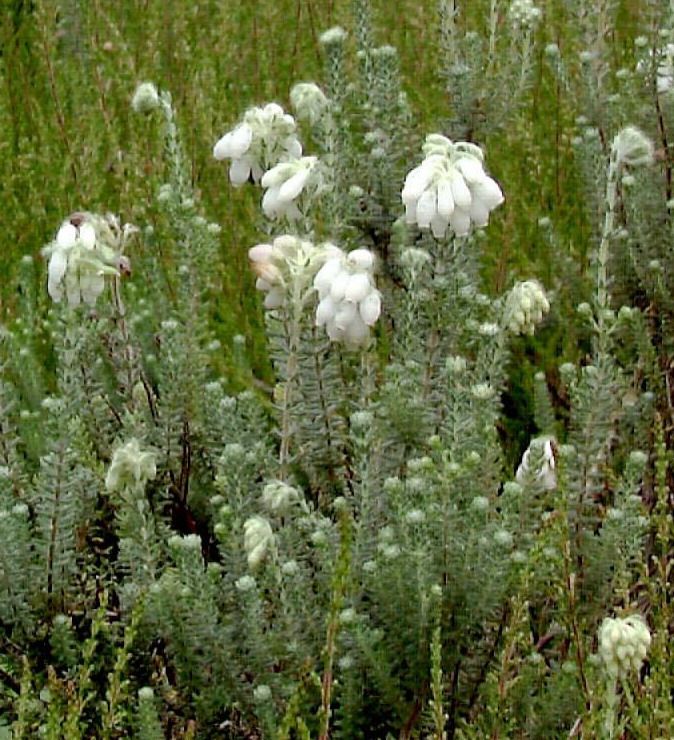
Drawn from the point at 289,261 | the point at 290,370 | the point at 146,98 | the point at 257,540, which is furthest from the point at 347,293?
the point at 146,98

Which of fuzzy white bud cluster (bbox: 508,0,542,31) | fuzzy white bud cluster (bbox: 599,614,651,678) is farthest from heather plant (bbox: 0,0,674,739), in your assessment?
fuzzy white bud cluster (bbox: 508,0,542,31)

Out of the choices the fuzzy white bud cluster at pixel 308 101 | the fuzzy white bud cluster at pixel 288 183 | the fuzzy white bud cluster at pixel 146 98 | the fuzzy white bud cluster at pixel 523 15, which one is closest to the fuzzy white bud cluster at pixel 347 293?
the fuzzy white bud cluster at pixel 288 183

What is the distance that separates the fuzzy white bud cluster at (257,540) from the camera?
65.5 inches

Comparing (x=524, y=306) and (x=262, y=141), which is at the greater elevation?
(x=262, y=141)

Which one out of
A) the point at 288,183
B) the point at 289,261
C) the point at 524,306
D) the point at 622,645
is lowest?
the point at 622,645

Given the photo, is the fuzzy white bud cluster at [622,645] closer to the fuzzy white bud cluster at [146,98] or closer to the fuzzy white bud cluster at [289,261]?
the fuzzy white bud cluster at [289,261]

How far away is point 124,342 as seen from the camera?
87.5 inches

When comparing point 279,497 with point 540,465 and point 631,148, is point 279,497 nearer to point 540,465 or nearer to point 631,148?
point 540,465

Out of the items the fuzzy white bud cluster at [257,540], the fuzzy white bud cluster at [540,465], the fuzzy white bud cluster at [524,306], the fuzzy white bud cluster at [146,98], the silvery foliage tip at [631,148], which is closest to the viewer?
the fuzzy white bud cluster at [257,540]

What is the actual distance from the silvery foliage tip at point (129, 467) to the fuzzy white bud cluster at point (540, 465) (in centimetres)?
52

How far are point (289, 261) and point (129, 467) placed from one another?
359 mm

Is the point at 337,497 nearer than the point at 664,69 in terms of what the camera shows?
Yes

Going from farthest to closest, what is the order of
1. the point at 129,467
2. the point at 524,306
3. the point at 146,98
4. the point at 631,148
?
the point at 146,98 < the point at 631,148 < the point at 524,306 < the point at 129,467

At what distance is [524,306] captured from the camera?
74.5 inches
